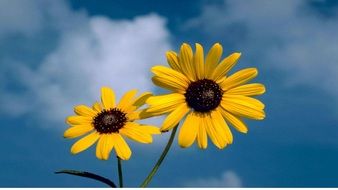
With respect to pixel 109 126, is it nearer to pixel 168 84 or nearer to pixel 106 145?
pixel 106 145

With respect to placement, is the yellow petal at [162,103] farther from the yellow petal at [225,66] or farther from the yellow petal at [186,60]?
the yellow petal at [225,66]

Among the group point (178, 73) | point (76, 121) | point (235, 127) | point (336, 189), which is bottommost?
point (336, 189)

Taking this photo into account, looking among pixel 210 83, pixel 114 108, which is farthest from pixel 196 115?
pixel 114 108

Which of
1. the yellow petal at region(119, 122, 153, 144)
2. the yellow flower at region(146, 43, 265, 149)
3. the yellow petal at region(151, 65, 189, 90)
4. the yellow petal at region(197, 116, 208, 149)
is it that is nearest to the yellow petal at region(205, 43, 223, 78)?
the yellow flower at region(146, 43, 265, 149)

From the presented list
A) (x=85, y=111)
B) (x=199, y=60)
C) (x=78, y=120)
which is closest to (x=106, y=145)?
(x=78, y=120)

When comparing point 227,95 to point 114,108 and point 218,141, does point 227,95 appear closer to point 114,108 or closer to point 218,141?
point 218,141

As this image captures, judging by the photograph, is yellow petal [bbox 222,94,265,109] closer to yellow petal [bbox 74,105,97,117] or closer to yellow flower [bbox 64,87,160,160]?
yellow flower [bbox 64,87,160,160]
